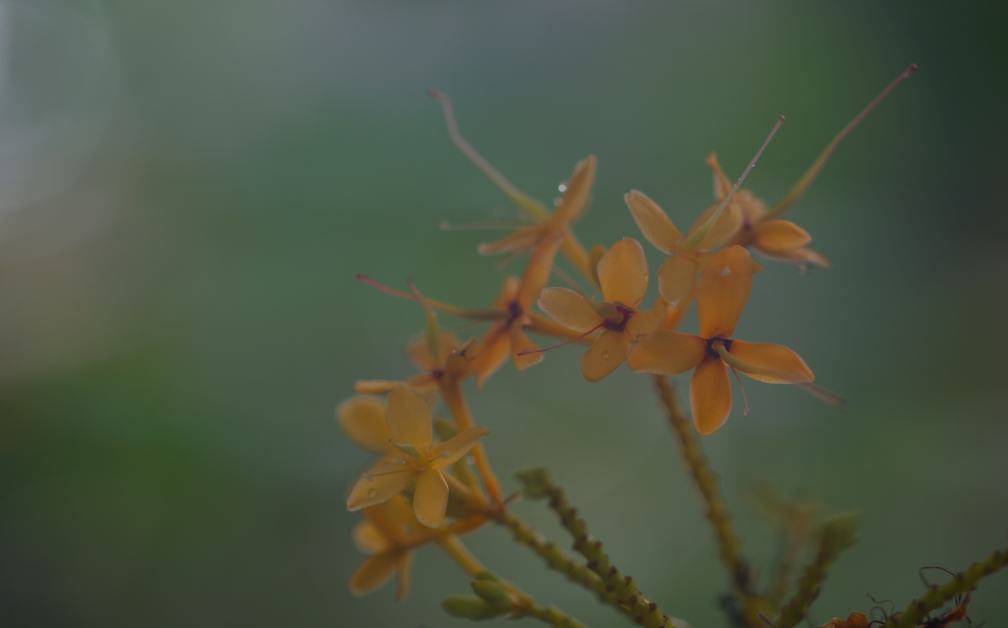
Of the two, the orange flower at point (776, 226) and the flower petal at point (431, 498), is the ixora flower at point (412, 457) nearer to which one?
the flower petal at point (431, 498)

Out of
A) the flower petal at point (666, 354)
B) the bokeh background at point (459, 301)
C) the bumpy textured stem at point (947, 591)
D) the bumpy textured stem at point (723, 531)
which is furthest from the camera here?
the bokeh background at point (459, 301)

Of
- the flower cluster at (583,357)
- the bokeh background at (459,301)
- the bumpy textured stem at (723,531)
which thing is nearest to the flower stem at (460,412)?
the flower cluster at (583,357)

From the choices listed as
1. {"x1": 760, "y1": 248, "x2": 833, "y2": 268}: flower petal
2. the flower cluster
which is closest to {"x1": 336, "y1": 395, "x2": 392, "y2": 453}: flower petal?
the flower cluster

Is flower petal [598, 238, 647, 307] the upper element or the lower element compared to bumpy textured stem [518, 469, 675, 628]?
upper

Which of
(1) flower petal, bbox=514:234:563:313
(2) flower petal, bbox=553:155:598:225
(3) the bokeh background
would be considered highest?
(3) the bokeh background

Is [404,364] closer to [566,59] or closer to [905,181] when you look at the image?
[566,59]

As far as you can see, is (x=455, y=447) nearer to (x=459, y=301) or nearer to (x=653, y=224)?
(x=653, y=224)

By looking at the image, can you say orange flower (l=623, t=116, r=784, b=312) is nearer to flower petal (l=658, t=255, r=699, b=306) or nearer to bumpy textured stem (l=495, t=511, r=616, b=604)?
flower petal (l=658, t=255, r=699, b=306)
